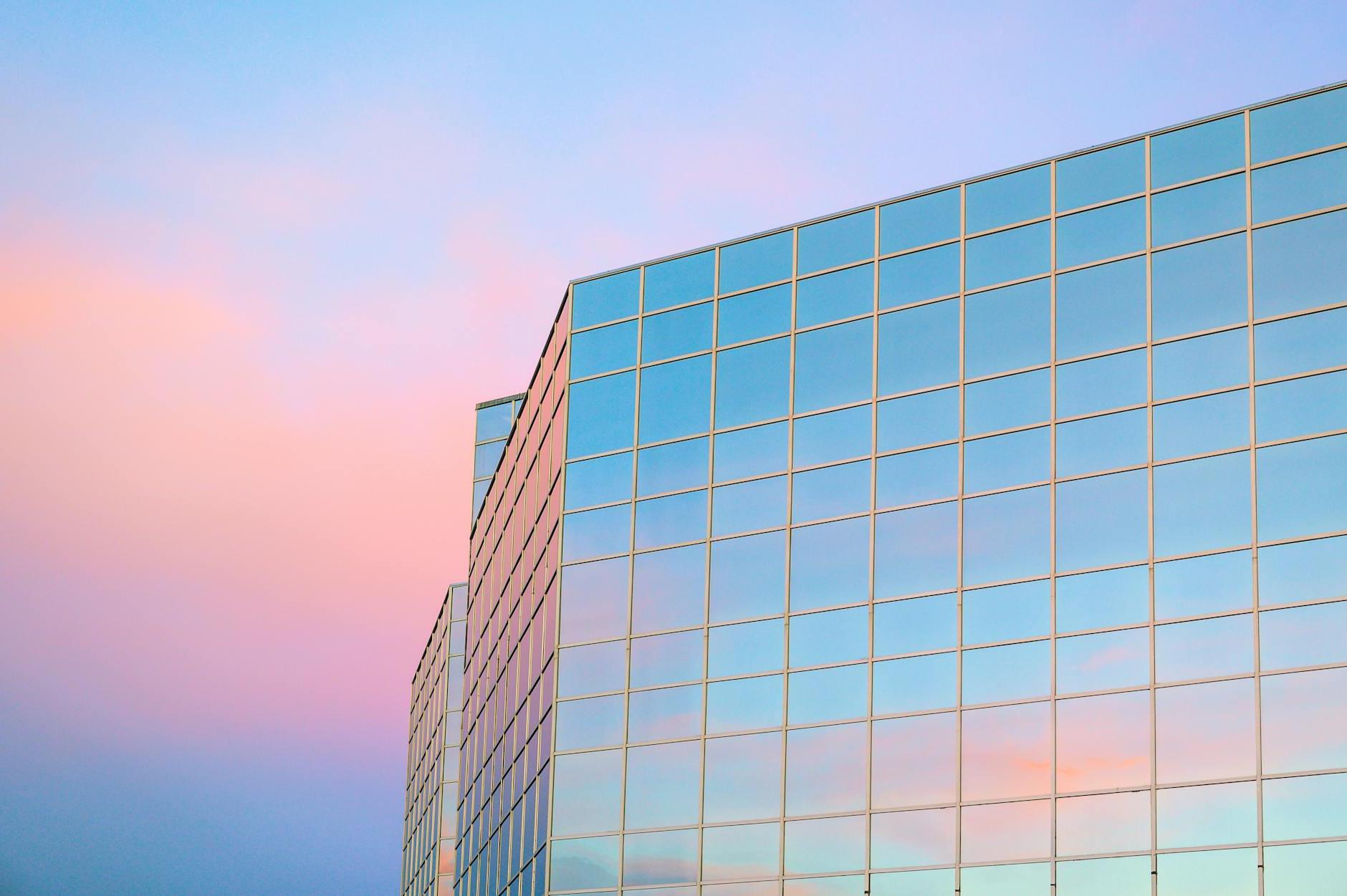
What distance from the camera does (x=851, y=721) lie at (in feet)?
125

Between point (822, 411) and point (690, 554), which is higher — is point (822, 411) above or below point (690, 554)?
above

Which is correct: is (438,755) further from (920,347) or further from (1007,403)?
(1007,403)

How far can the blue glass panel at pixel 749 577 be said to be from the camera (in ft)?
131

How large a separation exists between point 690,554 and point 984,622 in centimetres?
721

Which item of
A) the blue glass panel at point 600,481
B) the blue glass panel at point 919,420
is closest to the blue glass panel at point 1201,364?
the blue glass panel at point 919,420

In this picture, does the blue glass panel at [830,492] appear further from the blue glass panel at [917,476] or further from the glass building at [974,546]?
the blue glass panel at [917,476]

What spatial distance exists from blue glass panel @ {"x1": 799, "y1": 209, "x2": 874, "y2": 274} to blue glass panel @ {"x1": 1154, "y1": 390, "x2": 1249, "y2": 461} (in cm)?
804

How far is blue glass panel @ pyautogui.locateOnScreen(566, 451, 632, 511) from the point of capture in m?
43.0

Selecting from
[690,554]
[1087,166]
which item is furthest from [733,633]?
[1087,166]

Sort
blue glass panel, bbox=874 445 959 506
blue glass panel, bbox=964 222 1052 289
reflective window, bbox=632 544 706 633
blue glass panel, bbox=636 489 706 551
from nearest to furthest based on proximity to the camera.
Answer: blue glass panel, bbox=874 445 959 506
blue glass panel, bbox=964 222 1052 289
reflective window, bbox=632 544 706 633
blue glass panel, bbox=636 489 706 551

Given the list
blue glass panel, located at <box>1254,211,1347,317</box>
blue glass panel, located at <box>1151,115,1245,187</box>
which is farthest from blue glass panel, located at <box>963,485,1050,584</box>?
blue glass panel, located at <box>1151,115,1245,187</box>

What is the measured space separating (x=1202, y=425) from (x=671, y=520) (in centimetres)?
1192

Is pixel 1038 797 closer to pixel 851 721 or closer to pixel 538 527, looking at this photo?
pixel 851 721

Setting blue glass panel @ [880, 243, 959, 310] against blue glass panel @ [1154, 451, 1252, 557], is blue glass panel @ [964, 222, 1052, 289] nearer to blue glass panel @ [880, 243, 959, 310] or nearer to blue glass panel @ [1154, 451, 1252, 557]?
blue glass panel @ [880, 243, 959, 310]
